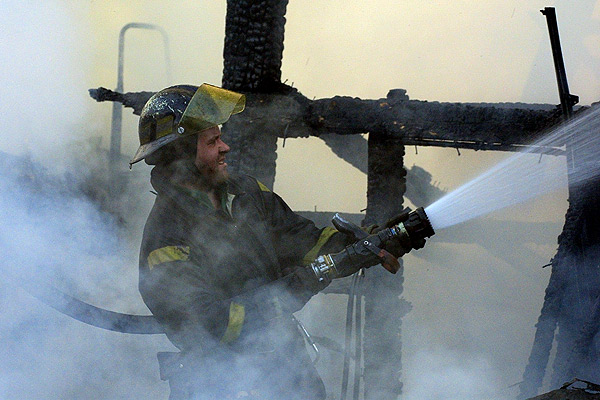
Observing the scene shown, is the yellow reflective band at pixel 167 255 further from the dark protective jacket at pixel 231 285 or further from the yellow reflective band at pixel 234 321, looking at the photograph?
the yellow reflective band at pixel 234 321

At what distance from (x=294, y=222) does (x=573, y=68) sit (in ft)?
13.4

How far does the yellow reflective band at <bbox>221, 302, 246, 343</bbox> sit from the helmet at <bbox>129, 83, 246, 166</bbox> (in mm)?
975

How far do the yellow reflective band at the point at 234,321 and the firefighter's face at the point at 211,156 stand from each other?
0.80 metres

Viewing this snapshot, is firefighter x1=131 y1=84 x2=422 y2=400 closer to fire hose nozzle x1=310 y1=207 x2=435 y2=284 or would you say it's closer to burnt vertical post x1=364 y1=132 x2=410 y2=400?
fire hose nozzle x1=310 y1=207 x2=435 y2=284

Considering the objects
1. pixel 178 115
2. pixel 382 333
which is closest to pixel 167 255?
pixel 178 115

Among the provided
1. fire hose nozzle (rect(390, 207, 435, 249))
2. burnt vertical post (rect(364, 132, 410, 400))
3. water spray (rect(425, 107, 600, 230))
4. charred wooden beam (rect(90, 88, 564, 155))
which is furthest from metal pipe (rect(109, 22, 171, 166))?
fire hose nozzle (rect(390, 207, 435, 249))

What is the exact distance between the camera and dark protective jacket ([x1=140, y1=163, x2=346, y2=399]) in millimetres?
3262

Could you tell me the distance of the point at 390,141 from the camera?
19.2 feet

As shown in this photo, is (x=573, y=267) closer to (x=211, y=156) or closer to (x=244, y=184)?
(x=244, y=184)

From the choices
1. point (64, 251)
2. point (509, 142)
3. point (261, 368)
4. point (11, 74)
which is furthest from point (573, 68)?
point (11, 74)

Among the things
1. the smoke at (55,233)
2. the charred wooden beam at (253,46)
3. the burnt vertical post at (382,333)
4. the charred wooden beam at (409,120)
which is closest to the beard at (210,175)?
the smoke at (55,233)

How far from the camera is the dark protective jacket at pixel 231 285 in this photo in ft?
10.7

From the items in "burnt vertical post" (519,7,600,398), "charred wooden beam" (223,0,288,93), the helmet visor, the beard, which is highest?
"charred wooden beam" (223,0,288,93)

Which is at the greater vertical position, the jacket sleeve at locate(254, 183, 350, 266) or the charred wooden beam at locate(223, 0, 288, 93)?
the charred wooden beam at locate(223, 0, 288, 93)
